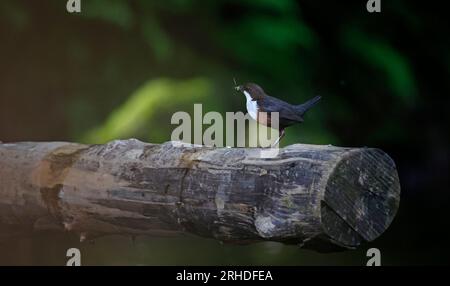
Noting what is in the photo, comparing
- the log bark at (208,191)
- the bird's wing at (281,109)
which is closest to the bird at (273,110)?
the bird's wing at (281,109)

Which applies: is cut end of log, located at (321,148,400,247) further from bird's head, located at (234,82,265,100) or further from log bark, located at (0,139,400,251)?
bird's head, located at (234,82,265,100)

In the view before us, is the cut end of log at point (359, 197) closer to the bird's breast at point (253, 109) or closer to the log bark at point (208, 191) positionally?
the log bark at point (208, 191)

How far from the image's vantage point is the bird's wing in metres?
1.31

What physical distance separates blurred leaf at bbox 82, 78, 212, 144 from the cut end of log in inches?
22.5

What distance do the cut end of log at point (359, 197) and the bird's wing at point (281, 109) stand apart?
0.85 feet

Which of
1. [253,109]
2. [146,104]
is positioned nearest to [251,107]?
[253,109]

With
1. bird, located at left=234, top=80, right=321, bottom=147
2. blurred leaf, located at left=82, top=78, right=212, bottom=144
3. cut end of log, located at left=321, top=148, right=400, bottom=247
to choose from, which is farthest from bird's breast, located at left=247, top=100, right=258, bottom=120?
cut end of log, located at left=321, top=148, right=400, bottom=247

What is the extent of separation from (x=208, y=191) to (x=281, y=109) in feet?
1.01

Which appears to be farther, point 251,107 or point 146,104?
point 146,104

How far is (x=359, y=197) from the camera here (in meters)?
1.06

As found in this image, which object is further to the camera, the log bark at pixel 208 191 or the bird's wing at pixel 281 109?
the bird's wing at pixel 281 109

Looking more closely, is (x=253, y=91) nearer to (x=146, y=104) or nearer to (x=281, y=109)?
(x=281, y=109)

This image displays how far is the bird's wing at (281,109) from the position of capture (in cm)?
131
